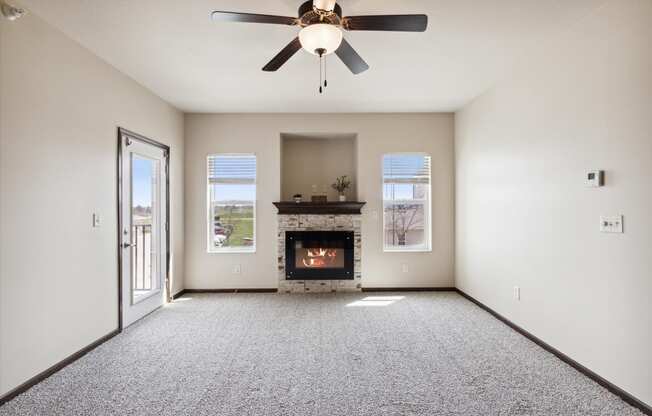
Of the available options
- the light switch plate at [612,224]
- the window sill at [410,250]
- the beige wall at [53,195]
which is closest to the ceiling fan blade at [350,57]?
the light switch plate at [612,224]

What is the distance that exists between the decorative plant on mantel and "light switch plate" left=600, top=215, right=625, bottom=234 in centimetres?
325

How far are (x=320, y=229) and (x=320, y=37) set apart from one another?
3.30 metres

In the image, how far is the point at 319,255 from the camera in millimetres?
5113

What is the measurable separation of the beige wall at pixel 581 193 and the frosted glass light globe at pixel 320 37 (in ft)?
6.27

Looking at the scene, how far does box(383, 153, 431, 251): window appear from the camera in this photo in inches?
204

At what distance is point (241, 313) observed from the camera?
160 inches

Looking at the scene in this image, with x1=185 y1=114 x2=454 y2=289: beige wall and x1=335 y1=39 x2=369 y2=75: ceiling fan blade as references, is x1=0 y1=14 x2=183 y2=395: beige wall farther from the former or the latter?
x1=335 y1=39 x2=369 y2=75: ceiling fan blade

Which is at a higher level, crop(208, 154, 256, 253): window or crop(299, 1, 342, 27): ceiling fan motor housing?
crop(299, 1, 342, 27): ceiling fan motor housing

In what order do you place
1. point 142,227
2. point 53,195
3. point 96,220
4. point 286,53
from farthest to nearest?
1. point 142,227
2. point 96,220
3. point 53,195
4. point 286,53

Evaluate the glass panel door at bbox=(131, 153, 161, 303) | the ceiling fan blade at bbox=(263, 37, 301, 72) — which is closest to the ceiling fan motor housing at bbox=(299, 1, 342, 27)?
the ceiling fan blade at bbox=(263, 37, 301, 72)

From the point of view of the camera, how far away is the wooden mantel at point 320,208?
500cm

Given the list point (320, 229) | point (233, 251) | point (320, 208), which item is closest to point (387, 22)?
point (320, 208)

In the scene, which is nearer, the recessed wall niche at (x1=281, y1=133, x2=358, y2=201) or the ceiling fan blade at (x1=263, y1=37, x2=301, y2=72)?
the ceiling fan blade at (x1=263, y1=37, x2=301, y2=72)

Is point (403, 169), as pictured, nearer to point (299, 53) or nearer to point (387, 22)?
point (299, 53)
